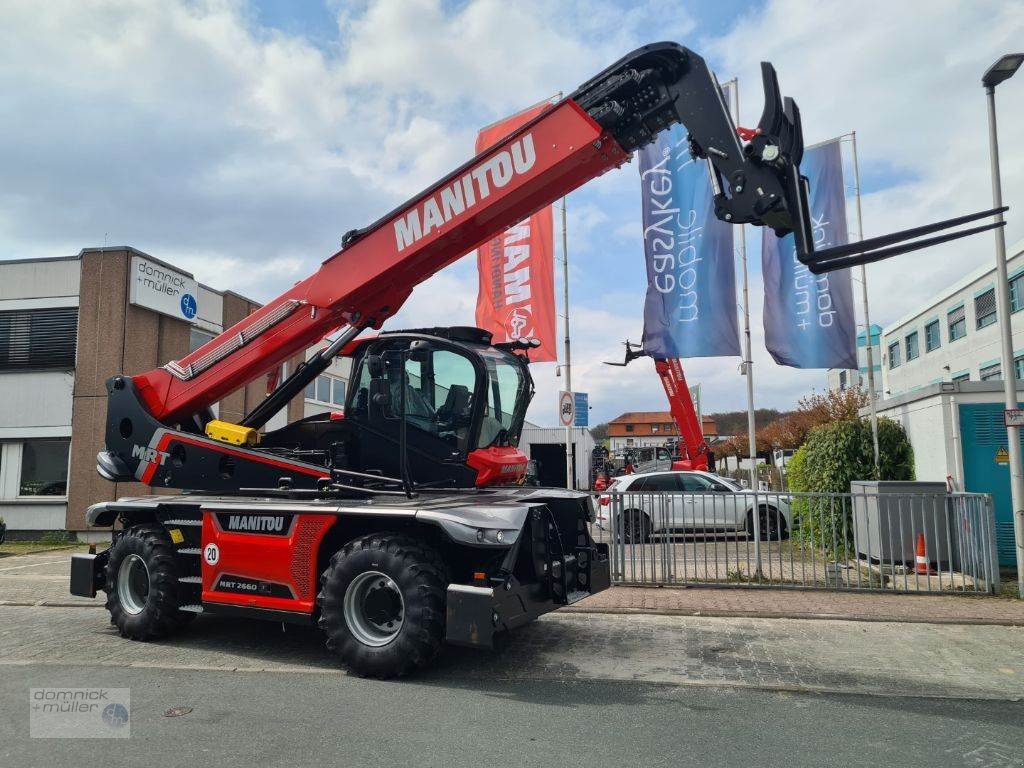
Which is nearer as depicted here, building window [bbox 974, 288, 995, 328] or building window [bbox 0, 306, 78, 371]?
building window [bbox 0, 306, 78, 371]

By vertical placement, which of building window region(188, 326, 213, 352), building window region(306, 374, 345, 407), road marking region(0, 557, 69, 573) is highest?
building window region(188, 326, 213, 352)

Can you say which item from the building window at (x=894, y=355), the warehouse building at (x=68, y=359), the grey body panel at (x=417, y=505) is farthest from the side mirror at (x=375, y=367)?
the building window at (x=894, y=355)

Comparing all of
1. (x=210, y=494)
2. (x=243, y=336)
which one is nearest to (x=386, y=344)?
(x=243, y=336)

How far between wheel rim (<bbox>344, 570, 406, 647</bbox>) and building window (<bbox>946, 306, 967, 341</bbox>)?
38.7 m

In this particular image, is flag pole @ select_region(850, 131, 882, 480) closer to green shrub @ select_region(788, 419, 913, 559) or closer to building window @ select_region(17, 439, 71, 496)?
green shrub @ select_region(788, 419, 913, 559)

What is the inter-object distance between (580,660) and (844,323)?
9.87m

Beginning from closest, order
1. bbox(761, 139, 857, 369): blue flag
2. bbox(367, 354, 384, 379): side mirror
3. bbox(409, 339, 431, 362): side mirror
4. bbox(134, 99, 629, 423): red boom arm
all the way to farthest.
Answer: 1. bbox(134, 99, 629, 423): red boom arm
2. bbox(367, 354, 384, 379): side mirror
3. bbox(409, 339, 431, 362): side mirror
4. bbox(761, 139, 857, 369): blue flag

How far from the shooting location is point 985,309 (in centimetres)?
3447

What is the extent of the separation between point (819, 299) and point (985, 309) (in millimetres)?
26203

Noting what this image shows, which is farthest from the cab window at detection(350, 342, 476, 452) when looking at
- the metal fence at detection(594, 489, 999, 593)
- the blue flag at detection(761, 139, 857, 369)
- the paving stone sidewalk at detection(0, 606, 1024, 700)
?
the blue flag at detection(761, 139, 857, 369)

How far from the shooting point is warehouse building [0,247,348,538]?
17203 millimetres

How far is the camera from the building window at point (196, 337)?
750 inches

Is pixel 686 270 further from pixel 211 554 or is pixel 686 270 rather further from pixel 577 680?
pixel 211 554

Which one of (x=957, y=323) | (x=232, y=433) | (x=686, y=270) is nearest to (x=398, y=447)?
(x=232, y=433)
